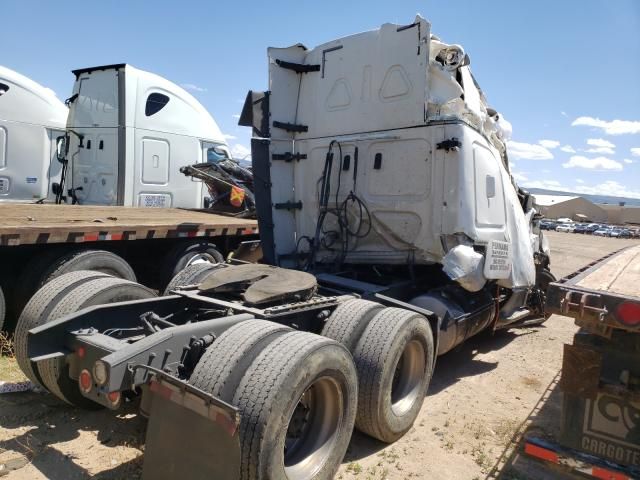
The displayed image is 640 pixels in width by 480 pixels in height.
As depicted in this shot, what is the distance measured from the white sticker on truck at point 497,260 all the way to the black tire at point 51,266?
158 inches

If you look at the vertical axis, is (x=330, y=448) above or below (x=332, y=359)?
below

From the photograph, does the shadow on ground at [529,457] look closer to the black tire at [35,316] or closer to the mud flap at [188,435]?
the mud flap at [188,435]

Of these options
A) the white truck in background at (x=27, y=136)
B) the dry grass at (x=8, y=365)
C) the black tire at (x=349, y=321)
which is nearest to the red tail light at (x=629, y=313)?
the black tire at (x=349, y=321)

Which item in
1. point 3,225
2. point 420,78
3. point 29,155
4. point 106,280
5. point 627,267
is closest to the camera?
point 106,280

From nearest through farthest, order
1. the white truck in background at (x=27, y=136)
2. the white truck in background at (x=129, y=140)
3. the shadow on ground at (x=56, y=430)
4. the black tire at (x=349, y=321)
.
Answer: the shadow on ground at (x=56, y=430)
the black tire at (x=349, y=321)
the white truck in background at (x=129, y=140)
the white truck in background at (x=27, y=136)

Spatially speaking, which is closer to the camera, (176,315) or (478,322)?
(176,315)

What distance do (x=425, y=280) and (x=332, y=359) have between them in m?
2.90

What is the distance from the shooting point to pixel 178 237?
253 inches

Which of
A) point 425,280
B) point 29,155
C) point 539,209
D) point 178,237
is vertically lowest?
point 425,280

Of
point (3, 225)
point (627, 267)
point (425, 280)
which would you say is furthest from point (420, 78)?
point (3, 225)

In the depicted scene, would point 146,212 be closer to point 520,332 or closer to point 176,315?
point 176,315

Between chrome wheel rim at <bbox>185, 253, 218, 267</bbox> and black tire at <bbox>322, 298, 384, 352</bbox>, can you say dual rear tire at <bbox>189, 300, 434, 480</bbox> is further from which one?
chrome wheel rim at <bbox>185, 253, 218, 267</bbox>

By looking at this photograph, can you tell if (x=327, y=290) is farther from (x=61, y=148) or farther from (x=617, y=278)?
(x=61, y=148)

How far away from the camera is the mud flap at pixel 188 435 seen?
2.36m
